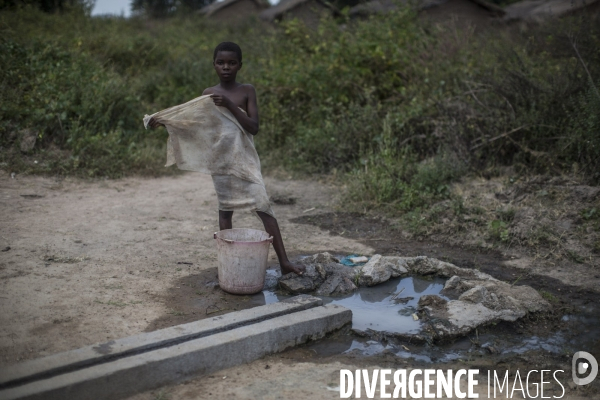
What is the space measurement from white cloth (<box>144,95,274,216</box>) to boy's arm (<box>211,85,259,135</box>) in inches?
2.4

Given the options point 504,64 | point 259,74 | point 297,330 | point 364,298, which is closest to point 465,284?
point 364,298

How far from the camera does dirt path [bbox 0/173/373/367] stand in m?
3.15

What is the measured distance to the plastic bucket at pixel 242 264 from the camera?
366 cm

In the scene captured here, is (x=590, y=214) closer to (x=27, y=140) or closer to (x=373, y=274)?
(x=373, y=274)

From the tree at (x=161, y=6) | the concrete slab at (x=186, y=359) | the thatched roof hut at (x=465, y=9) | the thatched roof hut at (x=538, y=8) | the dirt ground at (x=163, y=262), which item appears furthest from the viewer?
the tree at (x=161, y=6)

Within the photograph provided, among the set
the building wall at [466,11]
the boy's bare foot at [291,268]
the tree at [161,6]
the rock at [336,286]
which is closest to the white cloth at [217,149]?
the boy's bare foot at [291,268]

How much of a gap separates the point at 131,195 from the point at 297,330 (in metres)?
3.62

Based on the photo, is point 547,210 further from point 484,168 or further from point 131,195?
point 131,195

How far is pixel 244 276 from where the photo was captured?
12.2 feet

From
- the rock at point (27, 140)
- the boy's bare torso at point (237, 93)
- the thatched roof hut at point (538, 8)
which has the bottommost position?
the rock at point (27, 140)

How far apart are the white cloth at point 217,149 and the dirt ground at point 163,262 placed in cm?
63

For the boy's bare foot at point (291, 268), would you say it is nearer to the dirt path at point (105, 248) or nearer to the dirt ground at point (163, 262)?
the dirt ground at point (163, 262)

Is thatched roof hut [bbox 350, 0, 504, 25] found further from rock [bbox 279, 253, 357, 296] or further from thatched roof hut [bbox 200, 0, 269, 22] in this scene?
rock [bbox 279, 253, 357, 296]

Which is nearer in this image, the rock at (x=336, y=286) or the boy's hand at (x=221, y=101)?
the boy's hand at (x=221, y=101)
